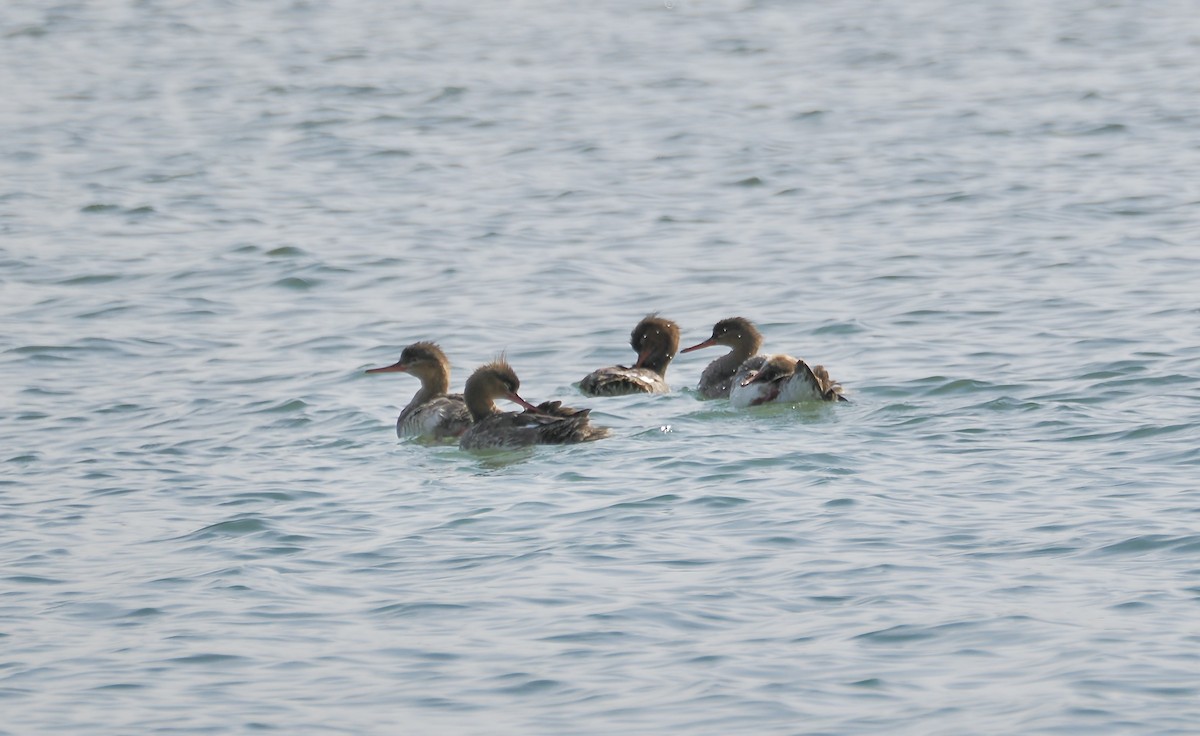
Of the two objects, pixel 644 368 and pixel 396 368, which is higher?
pixel 396 368

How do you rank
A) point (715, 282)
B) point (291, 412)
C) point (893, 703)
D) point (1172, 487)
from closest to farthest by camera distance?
1. point (893, 703)
2. point (1172, 487)
3. point (291, 412)
4. point (715, 282)

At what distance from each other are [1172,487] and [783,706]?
11.5 feet

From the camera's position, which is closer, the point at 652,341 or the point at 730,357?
the point at 730,357

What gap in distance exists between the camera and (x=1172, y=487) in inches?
399

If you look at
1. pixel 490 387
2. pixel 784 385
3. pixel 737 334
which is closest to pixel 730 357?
pixel 737 334

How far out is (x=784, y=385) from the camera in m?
12.8

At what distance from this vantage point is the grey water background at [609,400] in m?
8.07

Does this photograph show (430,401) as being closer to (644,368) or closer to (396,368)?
(396,368)

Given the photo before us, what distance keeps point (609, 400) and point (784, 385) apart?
133 cm

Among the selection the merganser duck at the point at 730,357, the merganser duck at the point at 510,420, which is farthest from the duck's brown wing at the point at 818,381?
the merganser duck at the point at 510,420

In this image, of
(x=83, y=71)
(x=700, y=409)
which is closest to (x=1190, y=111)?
(x=700, y=409)

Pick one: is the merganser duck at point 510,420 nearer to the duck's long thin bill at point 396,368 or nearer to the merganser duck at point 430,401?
the merganser duck at point 430,401

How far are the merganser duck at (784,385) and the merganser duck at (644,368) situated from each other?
77cm

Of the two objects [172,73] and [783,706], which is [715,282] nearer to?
[783,706]
